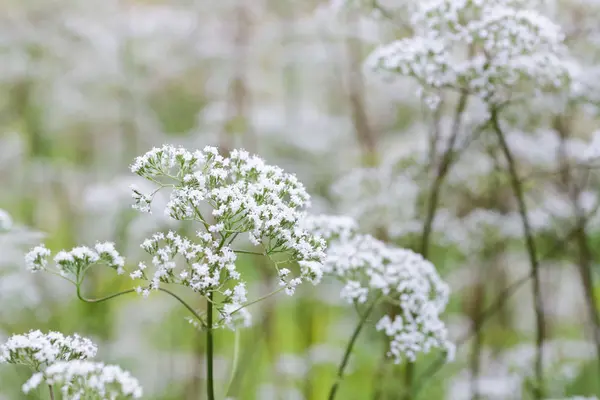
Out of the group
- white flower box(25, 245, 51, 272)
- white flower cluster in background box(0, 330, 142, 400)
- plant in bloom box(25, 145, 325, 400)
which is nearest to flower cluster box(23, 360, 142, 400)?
white flower cluster in background box(0, 330, 142, 400)

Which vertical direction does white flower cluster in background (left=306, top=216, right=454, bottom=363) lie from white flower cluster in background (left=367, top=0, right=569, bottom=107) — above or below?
below

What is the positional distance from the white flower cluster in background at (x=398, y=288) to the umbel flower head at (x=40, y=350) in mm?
1018

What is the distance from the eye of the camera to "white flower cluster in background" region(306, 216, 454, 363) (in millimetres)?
2625

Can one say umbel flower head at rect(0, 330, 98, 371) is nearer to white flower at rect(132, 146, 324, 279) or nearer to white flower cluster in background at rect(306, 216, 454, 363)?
white flower at rect(132, 146, 324, 279)

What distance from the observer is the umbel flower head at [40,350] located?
1869 mm

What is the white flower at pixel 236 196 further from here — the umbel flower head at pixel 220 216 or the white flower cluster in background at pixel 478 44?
the white flower cluster in background at pixel 478 44

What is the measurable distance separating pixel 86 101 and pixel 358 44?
109 inches

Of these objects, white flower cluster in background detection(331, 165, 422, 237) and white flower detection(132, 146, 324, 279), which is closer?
white flower detection(132, 146, 324, 279)

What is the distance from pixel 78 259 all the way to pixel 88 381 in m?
0.46

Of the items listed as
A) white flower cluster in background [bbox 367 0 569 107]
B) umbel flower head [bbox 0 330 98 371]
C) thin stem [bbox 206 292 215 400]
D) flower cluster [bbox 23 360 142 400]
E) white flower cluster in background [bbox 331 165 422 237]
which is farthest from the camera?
white flower cluster in background [bbox 331 165 422 237]

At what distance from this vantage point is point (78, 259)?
2062mm

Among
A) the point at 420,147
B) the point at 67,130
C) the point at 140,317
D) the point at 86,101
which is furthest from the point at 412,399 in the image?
the point at 67,130

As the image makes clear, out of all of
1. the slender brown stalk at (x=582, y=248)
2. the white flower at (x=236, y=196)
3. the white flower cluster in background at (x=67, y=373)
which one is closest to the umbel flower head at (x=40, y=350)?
the white flower cluster in background at (x=67, y=373)

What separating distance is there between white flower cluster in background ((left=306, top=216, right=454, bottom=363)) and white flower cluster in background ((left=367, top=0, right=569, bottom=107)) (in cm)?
75
